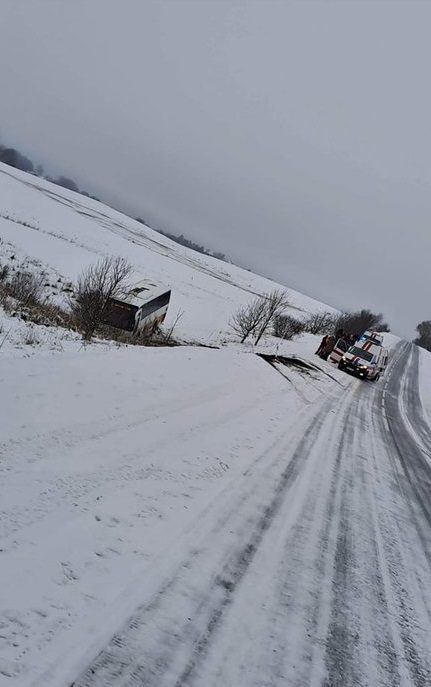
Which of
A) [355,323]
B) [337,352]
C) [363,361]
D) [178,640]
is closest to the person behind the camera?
[178,640]

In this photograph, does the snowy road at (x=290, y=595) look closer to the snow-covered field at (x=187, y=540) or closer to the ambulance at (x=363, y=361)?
the snow-covered field at (x=187, y=540)

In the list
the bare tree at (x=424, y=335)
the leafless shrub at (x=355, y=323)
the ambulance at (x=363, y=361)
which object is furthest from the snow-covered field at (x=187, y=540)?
the bare tree at (x=424, y=335)

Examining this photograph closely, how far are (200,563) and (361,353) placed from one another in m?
22.6

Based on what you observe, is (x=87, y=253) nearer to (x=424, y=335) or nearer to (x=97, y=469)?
(x=97, y=469)

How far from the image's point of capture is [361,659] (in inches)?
130

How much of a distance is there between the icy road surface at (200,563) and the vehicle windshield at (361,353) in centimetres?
1740

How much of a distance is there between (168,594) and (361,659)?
5.58 feet

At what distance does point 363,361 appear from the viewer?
77.6 ft

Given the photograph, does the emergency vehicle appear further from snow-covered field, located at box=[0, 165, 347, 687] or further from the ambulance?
snow-covered field, located at box=[0, 165, 347, 687]

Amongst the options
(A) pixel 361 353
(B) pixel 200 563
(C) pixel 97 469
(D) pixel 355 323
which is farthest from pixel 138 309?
(D) pixel 355 323

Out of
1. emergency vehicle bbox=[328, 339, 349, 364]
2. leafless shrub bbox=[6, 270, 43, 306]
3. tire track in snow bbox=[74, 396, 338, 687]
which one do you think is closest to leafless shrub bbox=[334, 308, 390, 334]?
emergency vehicle bbox=[328, 339, 349, 364]

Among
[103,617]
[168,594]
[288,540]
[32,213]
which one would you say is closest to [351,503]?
[288,540]

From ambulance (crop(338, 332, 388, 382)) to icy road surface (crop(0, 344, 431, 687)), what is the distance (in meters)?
16.8

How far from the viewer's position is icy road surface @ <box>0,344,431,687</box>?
8.91 ft
